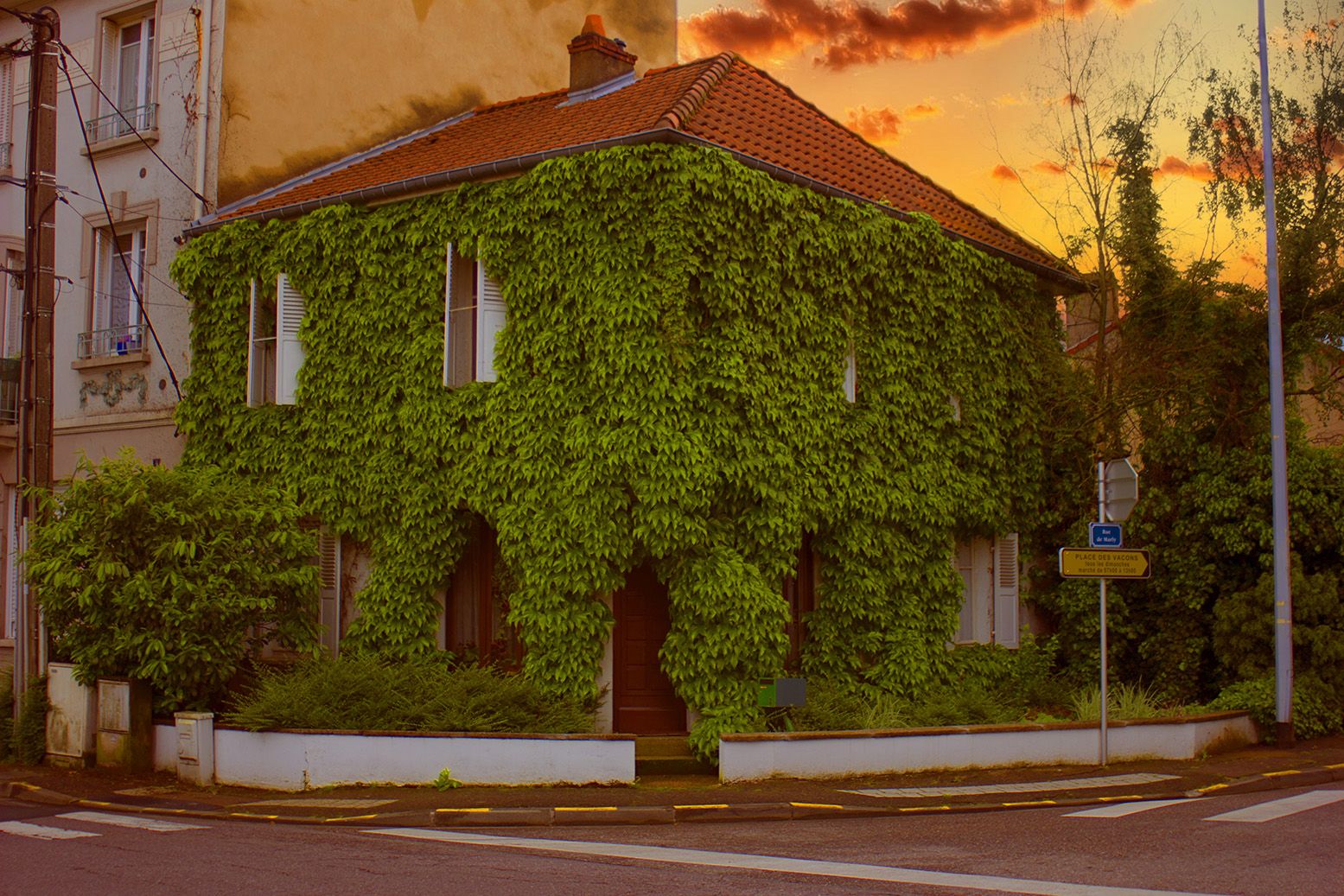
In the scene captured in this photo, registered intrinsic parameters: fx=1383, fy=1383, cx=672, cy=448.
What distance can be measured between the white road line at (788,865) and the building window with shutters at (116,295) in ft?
34.3

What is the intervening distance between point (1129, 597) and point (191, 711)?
1192cm

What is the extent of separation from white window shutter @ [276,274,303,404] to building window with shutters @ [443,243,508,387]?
2254 mm

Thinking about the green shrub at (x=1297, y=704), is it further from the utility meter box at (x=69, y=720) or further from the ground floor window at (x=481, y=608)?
the utility meter box at (x=69, y=720)

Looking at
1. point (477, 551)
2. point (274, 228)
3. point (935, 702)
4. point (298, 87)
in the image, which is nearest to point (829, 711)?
point (935, 702)

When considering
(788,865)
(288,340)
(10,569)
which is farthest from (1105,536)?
(10,569)

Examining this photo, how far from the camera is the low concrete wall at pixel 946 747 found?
13492mm

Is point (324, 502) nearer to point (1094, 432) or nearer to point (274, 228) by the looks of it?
point (274, 228)

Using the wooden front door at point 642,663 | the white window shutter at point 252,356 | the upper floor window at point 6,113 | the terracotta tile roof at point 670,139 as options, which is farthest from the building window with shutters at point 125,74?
the wooden front door at point 642,663

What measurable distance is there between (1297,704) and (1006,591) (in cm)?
A: 385

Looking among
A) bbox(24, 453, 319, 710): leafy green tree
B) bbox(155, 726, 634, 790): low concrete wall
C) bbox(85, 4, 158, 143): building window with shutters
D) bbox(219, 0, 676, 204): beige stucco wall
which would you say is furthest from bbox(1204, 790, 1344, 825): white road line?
bbox(85, 4, 158, 143): building window with shutters

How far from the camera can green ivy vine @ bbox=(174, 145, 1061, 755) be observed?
14.6m

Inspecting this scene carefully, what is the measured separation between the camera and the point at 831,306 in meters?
16.3

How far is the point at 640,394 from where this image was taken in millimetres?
14492

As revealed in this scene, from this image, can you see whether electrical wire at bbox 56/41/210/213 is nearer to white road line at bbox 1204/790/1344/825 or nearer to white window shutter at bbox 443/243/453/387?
white window shutter at bbox 443/243/453/387
